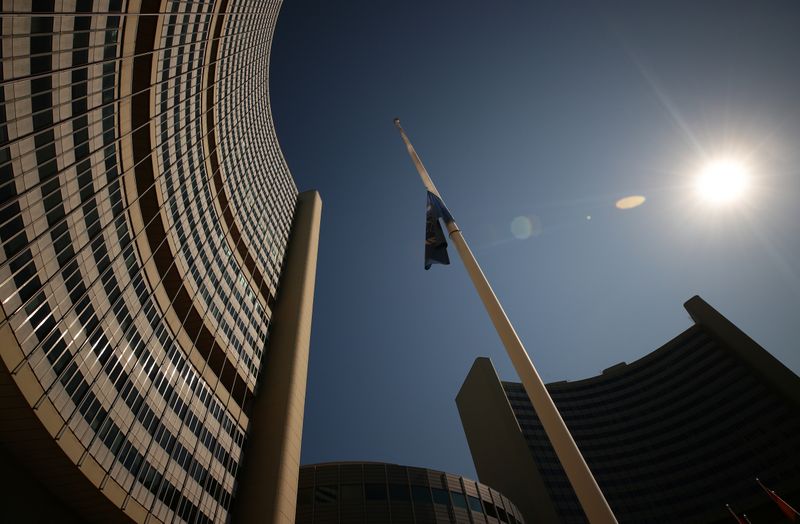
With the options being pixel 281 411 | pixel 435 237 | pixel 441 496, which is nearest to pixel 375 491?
pixel 441 496

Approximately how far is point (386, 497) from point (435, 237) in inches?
1594

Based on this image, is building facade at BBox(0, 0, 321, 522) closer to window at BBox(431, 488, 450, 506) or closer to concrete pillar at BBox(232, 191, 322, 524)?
concrete pillar at BBox(232, 191, 322, 524)

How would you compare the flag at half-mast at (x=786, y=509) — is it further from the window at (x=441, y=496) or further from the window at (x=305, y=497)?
the window at (x=305, y=497)

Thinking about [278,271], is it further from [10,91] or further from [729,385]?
[729,385]

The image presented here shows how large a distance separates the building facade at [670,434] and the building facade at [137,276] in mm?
51564

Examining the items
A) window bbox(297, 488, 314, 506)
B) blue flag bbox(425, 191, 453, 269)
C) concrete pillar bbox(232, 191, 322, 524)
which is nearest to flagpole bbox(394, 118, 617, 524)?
blue flag bbox(425, 191, 453, 269)

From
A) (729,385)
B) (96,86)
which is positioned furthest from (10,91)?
(729,385)

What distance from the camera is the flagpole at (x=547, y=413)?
712 cm

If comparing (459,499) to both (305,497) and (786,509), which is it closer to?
(305,497)

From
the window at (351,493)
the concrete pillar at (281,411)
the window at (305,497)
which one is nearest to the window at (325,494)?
the window at (305,497)

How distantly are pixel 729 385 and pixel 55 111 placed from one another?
11493 cm

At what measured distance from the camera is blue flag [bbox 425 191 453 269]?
46.4ft

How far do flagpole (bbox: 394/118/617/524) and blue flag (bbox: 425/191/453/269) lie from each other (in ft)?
5.81

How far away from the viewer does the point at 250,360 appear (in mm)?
48531
